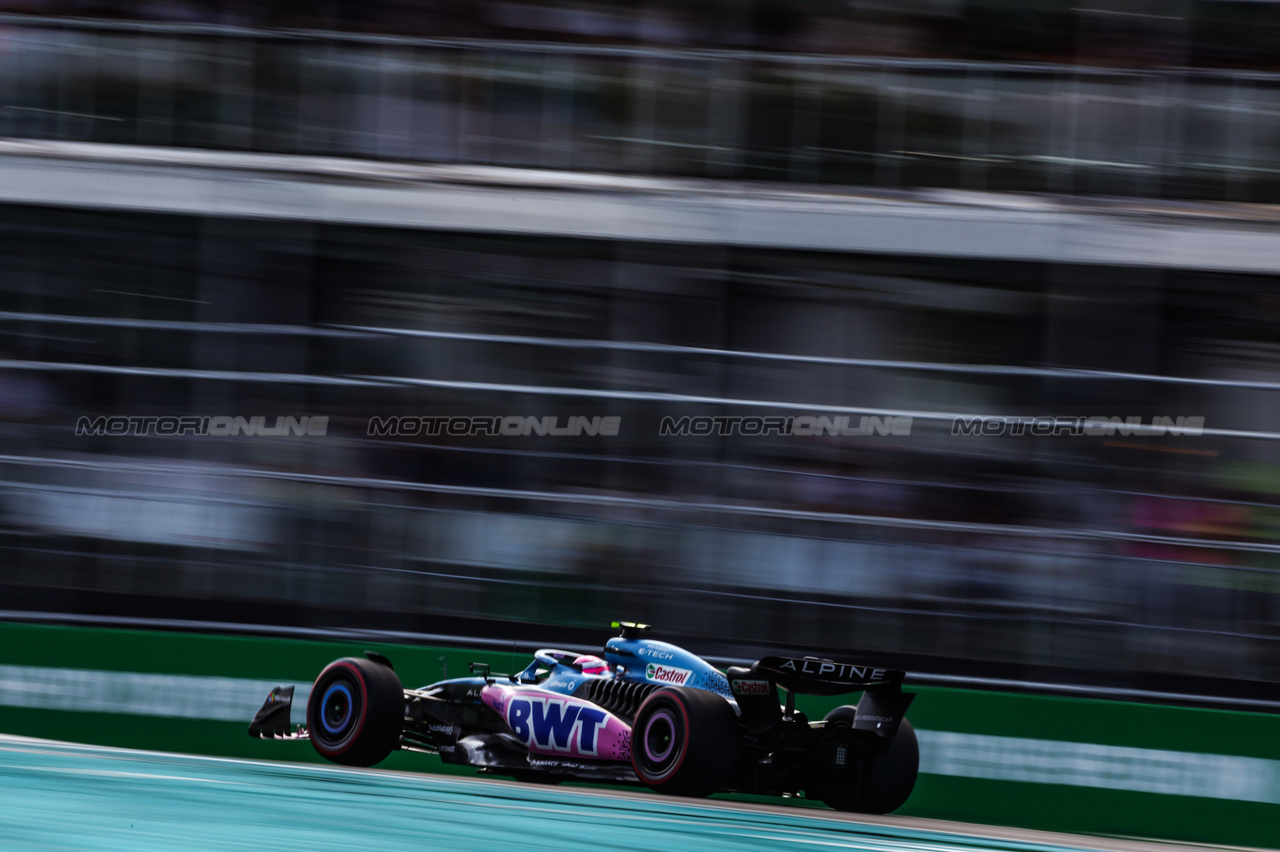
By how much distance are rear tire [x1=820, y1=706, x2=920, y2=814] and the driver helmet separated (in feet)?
4.09

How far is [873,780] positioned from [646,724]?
1254 mm

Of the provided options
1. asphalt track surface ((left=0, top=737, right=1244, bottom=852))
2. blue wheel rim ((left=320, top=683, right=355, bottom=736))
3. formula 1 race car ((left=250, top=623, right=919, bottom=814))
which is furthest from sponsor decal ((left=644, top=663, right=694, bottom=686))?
blue wheel rim ((left=320, top=683, right=355, bottom=736))

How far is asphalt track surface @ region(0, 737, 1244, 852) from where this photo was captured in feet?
13.2

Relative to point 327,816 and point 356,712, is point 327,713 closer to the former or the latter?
point 356,712

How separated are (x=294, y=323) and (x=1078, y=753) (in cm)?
612

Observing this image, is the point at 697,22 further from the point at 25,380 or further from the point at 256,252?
the point at 25,380

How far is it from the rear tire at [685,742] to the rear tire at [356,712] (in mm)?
1533

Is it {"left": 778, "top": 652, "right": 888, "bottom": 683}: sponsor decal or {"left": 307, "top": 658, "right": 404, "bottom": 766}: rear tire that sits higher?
{"left": 778, "top": 652, "right": 888, "bottom": 683}: sponsor decal

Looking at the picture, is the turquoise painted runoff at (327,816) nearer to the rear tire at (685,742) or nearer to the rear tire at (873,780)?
the rear tire at (685,742)

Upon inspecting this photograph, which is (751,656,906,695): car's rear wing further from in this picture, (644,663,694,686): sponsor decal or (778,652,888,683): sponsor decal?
A: (644,663,694,686): sponsor decal

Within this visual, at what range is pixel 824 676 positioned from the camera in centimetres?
711

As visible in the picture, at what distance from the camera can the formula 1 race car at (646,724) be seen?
709 cm

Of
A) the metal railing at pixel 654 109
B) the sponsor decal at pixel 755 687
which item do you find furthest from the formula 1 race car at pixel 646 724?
the metal railing at pixel 654 109

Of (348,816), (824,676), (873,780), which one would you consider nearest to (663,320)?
(824,676)
